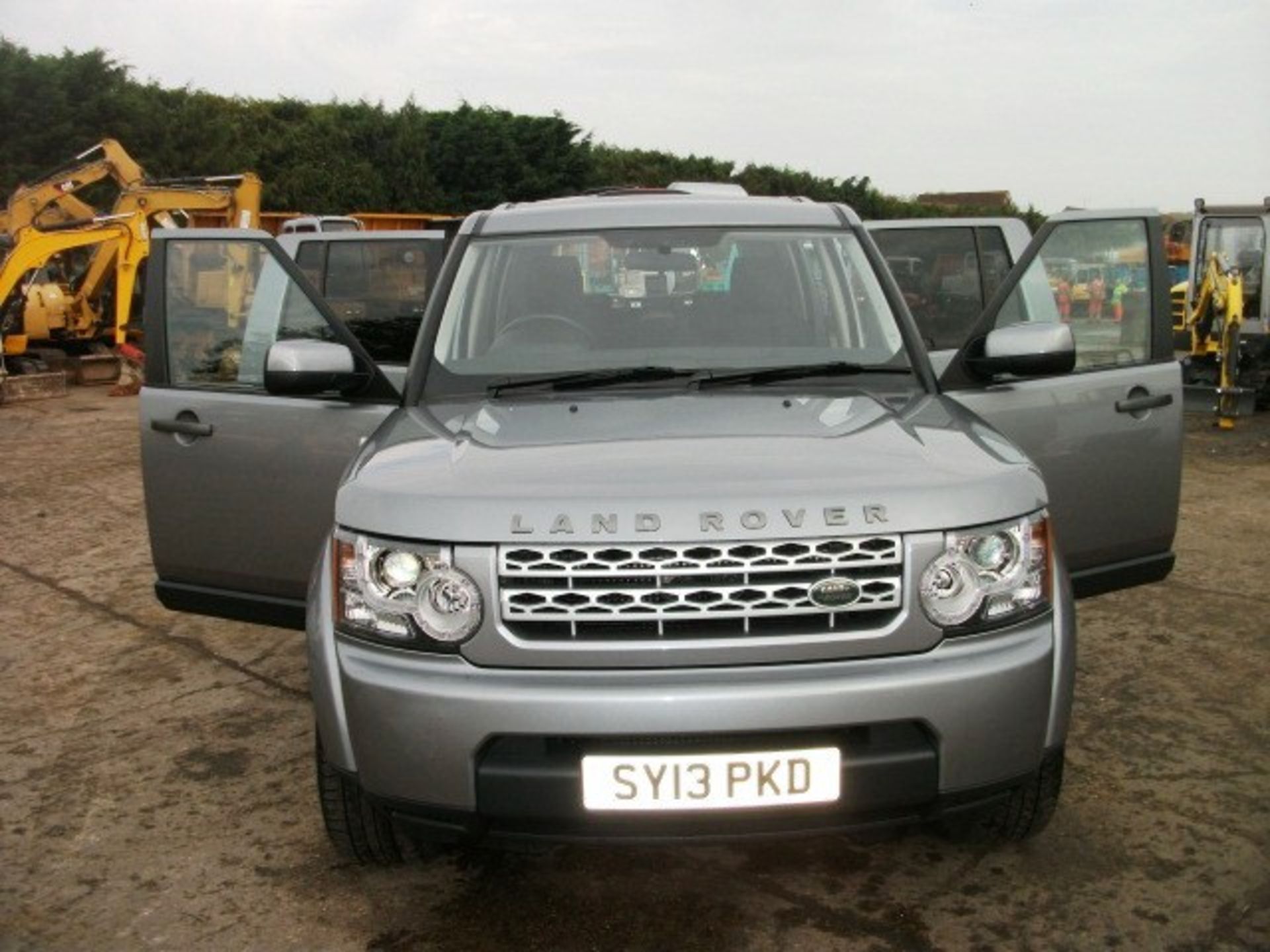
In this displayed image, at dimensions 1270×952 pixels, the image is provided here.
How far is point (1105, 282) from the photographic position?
15.3 feet

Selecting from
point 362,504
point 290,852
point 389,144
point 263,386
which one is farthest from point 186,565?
point 389,144

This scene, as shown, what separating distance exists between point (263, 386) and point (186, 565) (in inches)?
25.0

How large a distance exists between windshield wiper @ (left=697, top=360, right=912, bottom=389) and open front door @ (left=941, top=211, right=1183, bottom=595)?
11.6 inches

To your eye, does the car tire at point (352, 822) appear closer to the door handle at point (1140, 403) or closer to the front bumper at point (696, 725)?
the front bumper at point (696, 725)

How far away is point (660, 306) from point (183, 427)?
61.6 inches

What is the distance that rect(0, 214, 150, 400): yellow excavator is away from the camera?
17719mm

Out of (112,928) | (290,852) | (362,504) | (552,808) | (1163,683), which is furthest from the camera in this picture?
(1163,683)

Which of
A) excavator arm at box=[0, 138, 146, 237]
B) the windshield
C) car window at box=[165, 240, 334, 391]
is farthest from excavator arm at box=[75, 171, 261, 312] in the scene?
the windshield

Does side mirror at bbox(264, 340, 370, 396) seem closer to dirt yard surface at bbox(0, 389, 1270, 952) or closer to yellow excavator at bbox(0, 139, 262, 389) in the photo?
dirt yard surface at bbox(0, 389, 1270, 952)

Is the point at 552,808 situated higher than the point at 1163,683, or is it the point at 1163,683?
the point at 552,808

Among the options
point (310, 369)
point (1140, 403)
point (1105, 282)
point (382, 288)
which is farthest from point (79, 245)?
point (1140, 403)

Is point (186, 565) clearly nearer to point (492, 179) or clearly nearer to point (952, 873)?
point (952, 873)

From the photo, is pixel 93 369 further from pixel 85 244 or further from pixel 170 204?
pixel 170 204

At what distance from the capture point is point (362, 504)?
2893 mm
